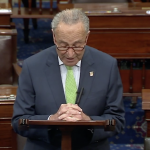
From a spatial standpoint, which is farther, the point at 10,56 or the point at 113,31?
the point at 113,31

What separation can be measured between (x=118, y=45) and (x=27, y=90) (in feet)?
4.78

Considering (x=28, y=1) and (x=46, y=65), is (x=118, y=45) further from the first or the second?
(x=46, y=65)

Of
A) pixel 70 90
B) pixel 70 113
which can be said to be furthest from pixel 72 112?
pixel 70 90

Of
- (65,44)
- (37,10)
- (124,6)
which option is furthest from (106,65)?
(37,10)

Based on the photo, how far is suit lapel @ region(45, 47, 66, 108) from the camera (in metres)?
1.33

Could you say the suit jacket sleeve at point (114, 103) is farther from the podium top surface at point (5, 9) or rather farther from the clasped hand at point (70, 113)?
the podium top surface at point (5, 9)

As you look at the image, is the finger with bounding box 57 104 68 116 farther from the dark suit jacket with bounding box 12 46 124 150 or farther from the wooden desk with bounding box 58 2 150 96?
the wooden desk with bounding box 58 2 150 96

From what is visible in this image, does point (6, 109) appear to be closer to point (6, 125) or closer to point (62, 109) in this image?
point (6, 125)

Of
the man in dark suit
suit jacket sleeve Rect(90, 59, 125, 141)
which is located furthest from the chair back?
suit jacket sleeve Rect(90, 59, 125, 141)

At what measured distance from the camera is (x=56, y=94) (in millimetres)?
1336

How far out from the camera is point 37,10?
345cm

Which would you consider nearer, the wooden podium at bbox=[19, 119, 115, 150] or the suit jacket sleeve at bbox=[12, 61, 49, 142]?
the wooden podium at bbox=[19, 119, 115, 150]

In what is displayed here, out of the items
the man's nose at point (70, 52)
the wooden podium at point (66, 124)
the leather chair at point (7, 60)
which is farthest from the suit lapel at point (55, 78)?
the leather chair at point (7, 60)

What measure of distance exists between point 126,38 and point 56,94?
1.44 m
